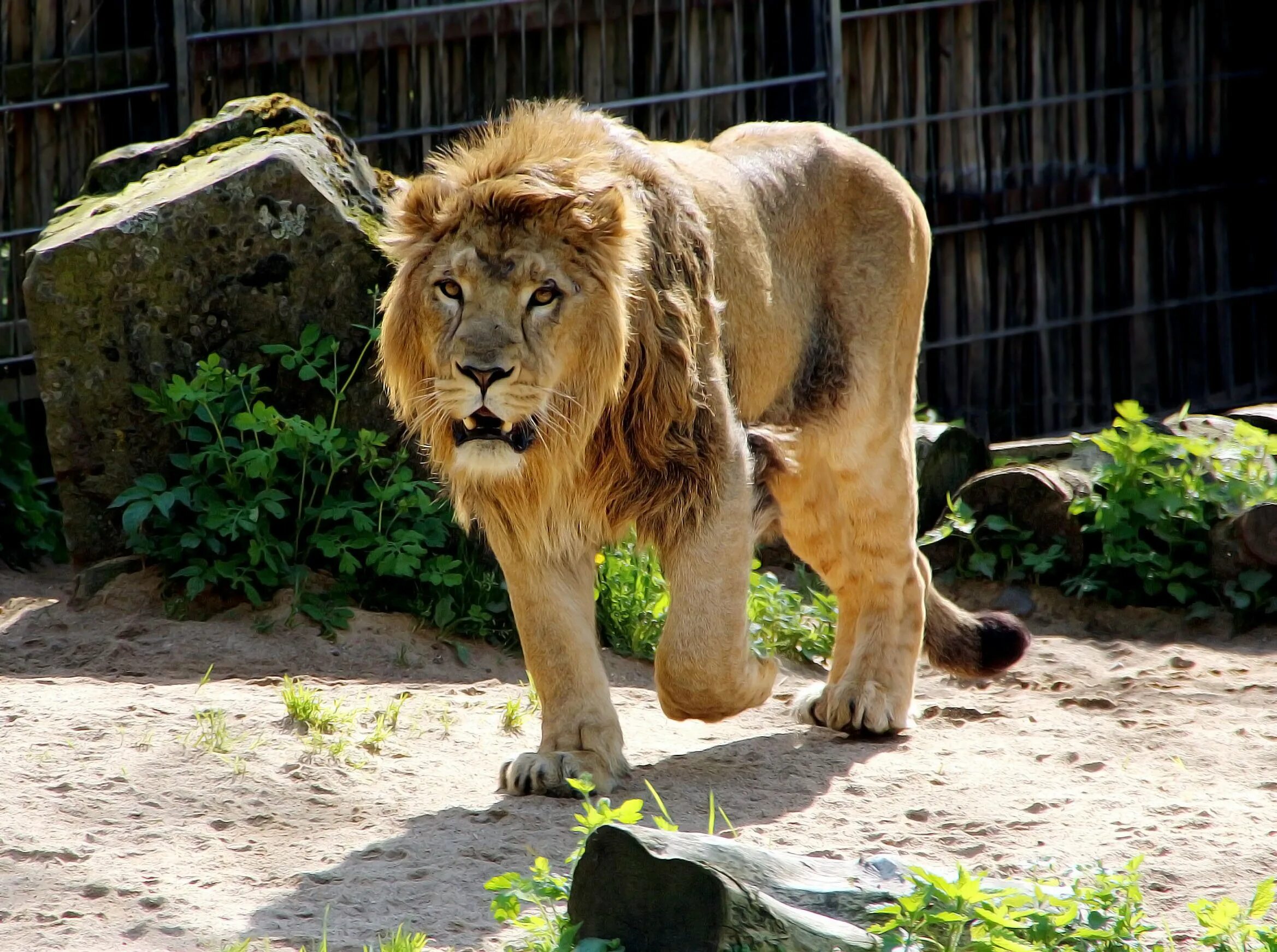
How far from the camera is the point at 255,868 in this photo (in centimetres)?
360

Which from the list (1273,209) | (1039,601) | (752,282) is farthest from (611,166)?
(1273,209)

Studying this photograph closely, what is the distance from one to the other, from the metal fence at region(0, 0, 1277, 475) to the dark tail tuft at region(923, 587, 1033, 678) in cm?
323

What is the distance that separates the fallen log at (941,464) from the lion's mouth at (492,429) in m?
3.37

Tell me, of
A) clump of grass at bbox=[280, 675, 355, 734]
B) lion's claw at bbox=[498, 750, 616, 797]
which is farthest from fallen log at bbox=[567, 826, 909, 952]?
clump of grass at bbox=[280, 675, 355, 734]

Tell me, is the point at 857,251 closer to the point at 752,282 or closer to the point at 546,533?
the point at 752,282

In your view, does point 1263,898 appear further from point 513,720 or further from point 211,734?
point 211,734

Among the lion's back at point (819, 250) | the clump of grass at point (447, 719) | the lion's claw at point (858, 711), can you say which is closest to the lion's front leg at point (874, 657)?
the lion's claw at point (858, 711)

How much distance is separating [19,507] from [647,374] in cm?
350

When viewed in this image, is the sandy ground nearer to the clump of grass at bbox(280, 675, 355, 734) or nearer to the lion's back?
the clump of grass at bbox(280, 675, 355, 734)

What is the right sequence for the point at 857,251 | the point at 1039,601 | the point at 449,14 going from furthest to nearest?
the point at 449,14 → the point at 1039,601 → the point at 857,251

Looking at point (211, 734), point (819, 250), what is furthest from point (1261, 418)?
point (211, 734)

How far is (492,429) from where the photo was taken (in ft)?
12.8

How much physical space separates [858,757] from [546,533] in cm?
117

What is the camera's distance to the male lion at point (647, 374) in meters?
3.97
